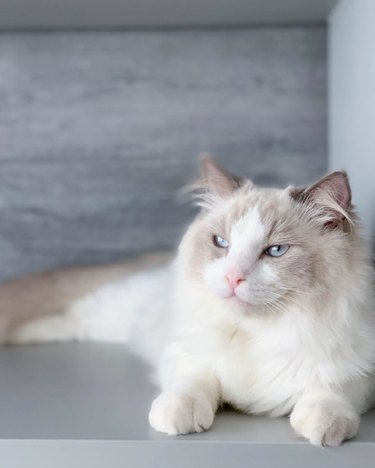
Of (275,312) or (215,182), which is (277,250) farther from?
(215,182)

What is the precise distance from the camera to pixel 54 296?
71.9 inches

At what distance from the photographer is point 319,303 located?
1169mm

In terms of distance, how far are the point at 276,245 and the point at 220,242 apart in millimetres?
110

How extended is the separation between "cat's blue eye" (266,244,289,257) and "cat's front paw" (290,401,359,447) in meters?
0.24

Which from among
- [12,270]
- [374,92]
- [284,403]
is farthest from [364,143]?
[12,270]

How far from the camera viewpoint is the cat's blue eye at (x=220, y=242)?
48.7 inches

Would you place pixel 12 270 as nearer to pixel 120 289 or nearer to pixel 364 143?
pixel 120 289

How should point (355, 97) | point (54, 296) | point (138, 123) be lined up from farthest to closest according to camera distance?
point (138, 123)
point (54, 296)
point (355, 97)

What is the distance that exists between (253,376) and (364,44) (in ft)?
2.53

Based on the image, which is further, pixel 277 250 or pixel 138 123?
pixel 138 123

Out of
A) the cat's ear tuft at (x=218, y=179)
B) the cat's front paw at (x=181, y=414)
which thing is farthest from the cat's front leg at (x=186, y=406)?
the cat's ear tuft at (x=218, y=179)

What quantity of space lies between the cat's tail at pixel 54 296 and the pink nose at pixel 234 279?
2.40 ft

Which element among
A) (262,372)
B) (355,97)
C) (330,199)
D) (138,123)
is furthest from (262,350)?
(138,123)

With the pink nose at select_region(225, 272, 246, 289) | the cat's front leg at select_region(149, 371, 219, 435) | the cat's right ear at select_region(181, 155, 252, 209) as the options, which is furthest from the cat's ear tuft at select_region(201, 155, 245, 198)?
the cat's front leg at select_region(149, 371, 219, 435)
